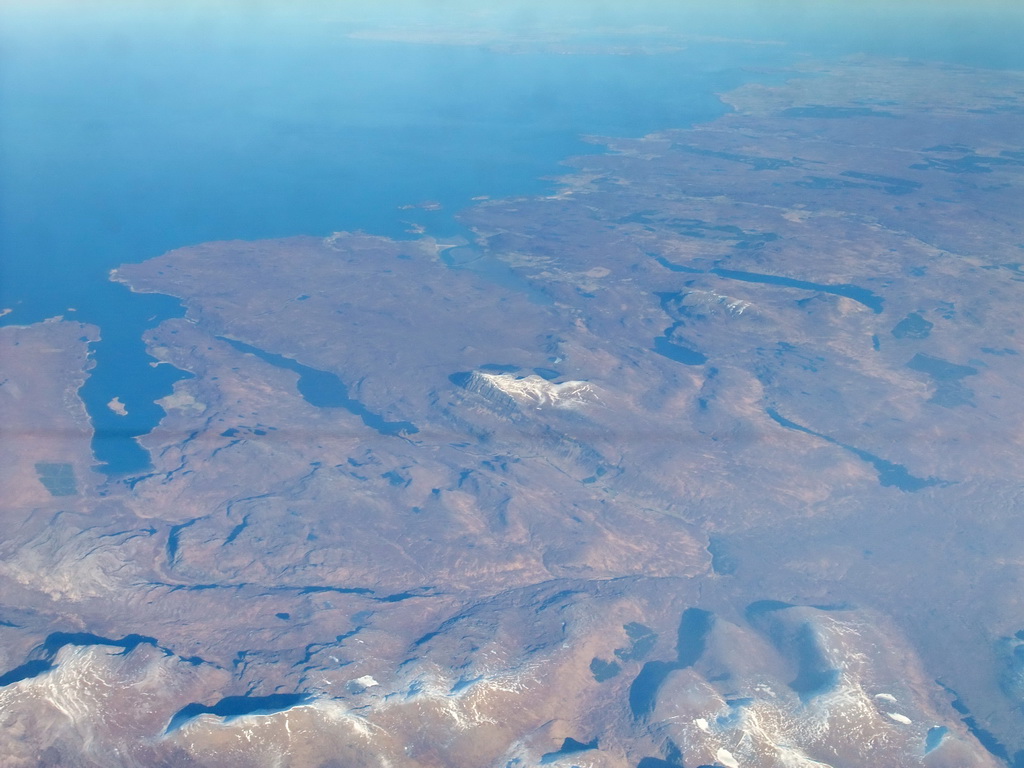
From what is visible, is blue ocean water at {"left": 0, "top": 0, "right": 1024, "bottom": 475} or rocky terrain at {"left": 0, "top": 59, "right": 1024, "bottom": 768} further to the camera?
blue ocean water at {"left": 0, "top": 0, "right": 1024, "bottom": 475}

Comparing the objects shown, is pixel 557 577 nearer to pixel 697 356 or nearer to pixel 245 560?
pixel 245 560

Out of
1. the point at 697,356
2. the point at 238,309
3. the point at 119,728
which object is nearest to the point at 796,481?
the point at 697,356

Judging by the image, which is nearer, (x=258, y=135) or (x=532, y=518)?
(x=532, y=518)

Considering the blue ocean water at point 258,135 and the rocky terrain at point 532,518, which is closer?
the rocky terrain at point 532,518

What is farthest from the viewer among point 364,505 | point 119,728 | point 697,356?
point 697,356
